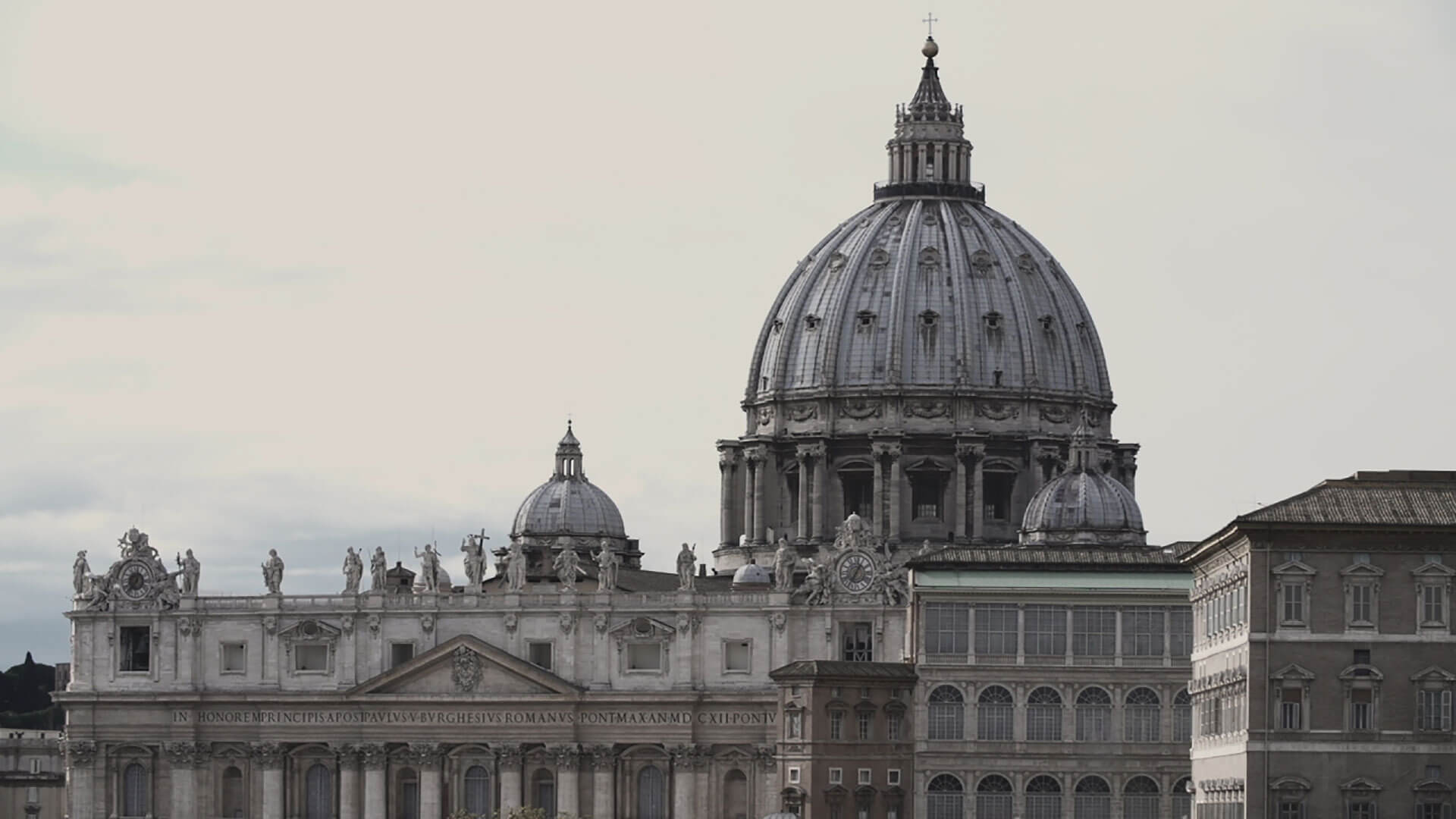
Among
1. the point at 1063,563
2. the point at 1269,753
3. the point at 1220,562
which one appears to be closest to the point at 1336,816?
the point at 1269,753

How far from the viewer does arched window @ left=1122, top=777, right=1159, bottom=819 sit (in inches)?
7382

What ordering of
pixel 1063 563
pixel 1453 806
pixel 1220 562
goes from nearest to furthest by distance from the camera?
1. pixel 1453 806
2. pixel 1220 562
3. pixel 1063 563

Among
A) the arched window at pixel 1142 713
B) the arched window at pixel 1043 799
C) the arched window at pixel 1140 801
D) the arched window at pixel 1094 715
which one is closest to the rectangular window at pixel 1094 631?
the arched window at pixel 1094 715

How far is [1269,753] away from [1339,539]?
20.5ft

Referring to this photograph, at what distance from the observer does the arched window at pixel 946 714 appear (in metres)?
189

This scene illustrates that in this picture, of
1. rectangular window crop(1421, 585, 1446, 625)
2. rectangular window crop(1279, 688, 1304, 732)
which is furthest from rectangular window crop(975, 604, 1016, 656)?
rectangular window crop(1421, 585, 1446, 625)

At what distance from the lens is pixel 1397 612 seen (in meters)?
125

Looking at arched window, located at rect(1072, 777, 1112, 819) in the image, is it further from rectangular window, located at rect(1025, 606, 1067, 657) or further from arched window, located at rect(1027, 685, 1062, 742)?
rectangular window, located at rect(1025, 606, 1067, 657)

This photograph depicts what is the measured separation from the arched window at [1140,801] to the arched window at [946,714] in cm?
728

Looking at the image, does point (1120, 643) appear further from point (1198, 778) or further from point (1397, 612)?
point (1397, 612)

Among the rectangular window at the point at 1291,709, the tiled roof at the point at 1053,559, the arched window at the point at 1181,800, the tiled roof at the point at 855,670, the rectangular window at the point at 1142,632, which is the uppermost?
the tiled roof at the point at 1053,559

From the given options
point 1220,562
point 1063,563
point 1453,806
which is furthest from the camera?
point 1063,563

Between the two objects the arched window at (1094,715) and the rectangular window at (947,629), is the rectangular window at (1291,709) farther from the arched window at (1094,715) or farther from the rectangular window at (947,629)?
the rectangular window at (947,629)

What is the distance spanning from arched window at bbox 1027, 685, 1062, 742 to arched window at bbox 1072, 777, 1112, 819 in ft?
7.33
